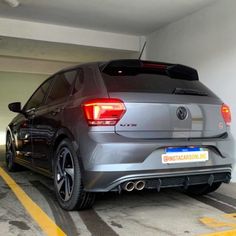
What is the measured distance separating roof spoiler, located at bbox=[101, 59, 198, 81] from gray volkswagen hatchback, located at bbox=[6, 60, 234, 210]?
10 mm

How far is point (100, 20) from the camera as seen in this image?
7.59 metres

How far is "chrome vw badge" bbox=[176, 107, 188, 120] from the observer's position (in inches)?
138

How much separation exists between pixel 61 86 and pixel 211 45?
3159mm

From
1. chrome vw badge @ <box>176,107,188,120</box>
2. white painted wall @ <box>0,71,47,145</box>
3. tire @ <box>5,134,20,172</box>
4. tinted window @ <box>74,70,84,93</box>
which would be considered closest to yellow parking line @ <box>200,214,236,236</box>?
chrome vw badge @ <box>176,107,188,120</box>

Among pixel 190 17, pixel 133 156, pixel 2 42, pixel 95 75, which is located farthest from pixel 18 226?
pixel 2 42

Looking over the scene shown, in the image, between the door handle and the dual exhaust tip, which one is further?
the door handle

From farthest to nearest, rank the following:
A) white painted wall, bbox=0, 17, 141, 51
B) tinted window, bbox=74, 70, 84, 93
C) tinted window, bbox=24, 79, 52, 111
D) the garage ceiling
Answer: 1. white painted wall, bbox=0, 17, 141, 51
2. the garage ceiling
3. tinted window, bbox=24, 79, 52, 111
4. tinted window, bbox=74, 70, 84, 93

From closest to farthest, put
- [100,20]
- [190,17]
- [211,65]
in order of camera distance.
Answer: [211,65], [190,17], [100,20]

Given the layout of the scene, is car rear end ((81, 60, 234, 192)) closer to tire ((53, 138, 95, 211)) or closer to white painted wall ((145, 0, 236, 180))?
tire ((53, 138, 95, 211))

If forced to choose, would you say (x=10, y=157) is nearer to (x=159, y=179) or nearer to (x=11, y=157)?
(x=11, y=157)

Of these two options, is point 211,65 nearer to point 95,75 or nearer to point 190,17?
point 190,17

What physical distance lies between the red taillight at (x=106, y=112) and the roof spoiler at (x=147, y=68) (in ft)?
1.54

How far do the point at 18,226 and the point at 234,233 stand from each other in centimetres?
189

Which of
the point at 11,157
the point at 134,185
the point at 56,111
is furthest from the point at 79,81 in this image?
the point at 11,157
